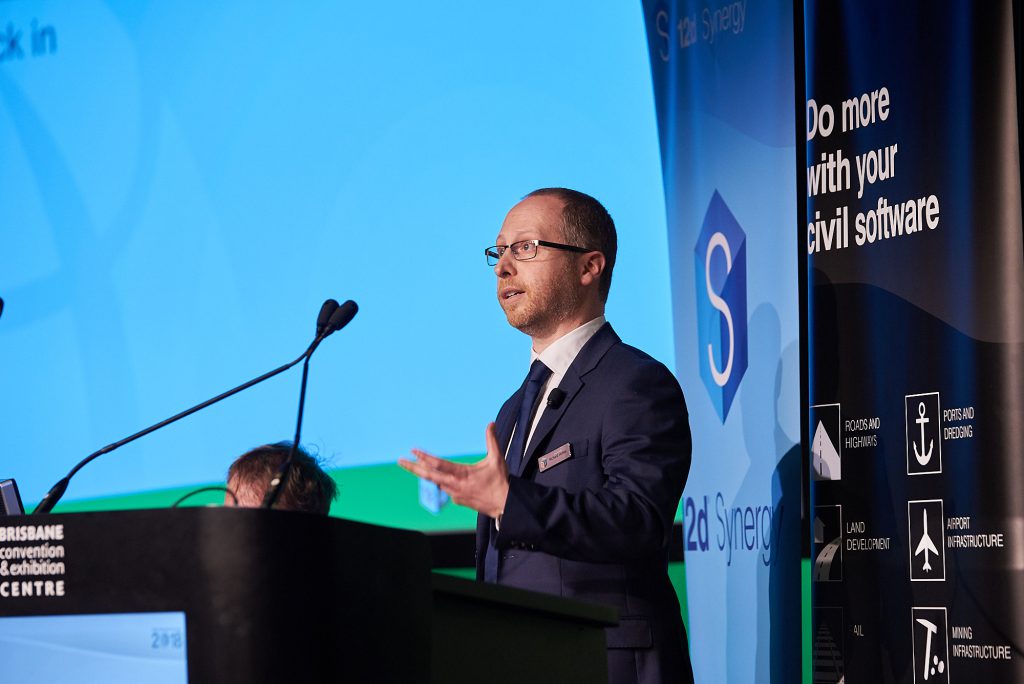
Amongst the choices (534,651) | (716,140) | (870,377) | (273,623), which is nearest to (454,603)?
(534,651)

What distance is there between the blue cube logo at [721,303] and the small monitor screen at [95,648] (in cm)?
248

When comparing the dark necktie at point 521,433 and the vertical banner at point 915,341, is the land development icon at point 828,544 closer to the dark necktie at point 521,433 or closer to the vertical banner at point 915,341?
the vertical banner at point 915,341

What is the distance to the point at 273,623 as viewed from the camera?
1211 millimetres

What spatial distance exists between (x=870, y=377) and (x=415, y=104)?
1892 mm

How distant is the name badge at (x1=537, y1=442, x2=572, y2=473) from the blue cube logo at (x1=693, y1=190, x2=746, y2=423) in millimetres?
1050

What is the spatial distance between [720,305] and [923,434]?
0.79m

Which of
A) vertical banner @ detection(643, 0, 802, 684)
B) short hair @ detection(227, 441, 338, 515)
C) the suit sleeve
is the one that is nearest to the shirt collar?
the suit sleeve

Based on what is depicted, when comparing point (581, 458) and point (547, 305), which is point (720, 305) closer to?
point (547, 305)

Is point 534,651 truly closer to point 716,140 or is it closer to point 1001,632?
point 1001,632

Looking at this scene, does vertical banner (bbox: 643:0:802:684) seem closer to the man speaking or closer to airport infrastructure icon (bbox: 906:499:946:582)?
airport infrastructure icon (bbox: 906:499:946:582)

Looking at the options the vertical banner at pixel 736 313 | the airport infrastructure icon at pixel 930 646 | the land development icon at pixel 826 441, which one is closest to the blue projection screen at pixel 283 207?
the vertical banner at pixel 736 313

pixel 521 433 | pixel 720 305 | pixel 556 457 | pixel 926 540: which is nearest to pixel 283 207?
pixel 720 305

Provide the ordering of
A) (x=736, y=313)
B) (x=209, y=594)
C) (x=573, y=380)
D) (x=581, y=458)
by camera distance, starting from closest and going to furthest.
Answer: (x=209, y=594) < (x=581, y=458) < (x=573, y=380) < (x=736, y=313)

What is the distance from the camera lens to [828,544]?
3.17 metres
